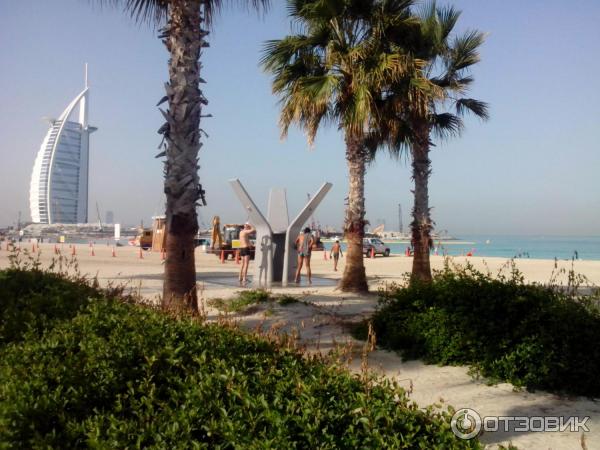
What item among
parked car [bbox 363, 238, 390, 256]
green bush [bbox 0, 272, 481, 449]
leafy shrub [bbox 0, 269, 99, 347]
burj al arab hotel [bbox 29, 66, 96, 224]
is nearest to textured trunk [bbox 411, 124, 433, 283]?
leafy shrub [bbox 0, 269, 99, 347]

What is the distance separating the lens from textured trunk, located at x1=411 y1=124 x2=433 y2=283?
38.8 feet

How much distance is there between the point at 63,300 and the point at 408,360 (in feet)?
12.5

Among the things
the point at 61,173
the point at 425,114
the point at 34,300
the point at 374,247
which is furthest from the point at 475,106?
the point at 61,173

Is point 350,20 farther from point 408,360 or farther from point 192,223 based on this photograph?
point 408,360

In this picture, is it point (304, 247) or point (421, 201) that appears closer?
point (421, 201)

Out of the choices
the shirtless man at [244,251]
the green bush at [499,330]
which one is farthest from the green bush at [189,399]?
the shirtless man at [244,251]

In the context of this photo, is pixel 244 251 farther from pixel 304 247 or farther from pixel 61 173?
pixel 61 173

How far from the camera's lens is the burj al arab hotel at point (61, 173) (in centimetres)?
14612

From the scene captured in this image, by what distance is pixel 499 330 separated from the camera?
512 centimetres

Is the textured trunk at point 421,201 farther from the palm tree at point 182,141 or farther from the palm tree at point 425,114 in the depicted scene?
the palm tree at point 182,141

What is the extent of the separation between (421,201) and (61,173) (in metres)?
158

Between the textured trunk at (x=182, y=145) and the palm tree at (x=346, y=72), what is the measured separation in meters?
3.55

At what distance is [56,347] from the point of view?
3.38 m

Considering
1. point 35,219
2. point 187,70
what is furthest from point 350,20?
point 35,219
